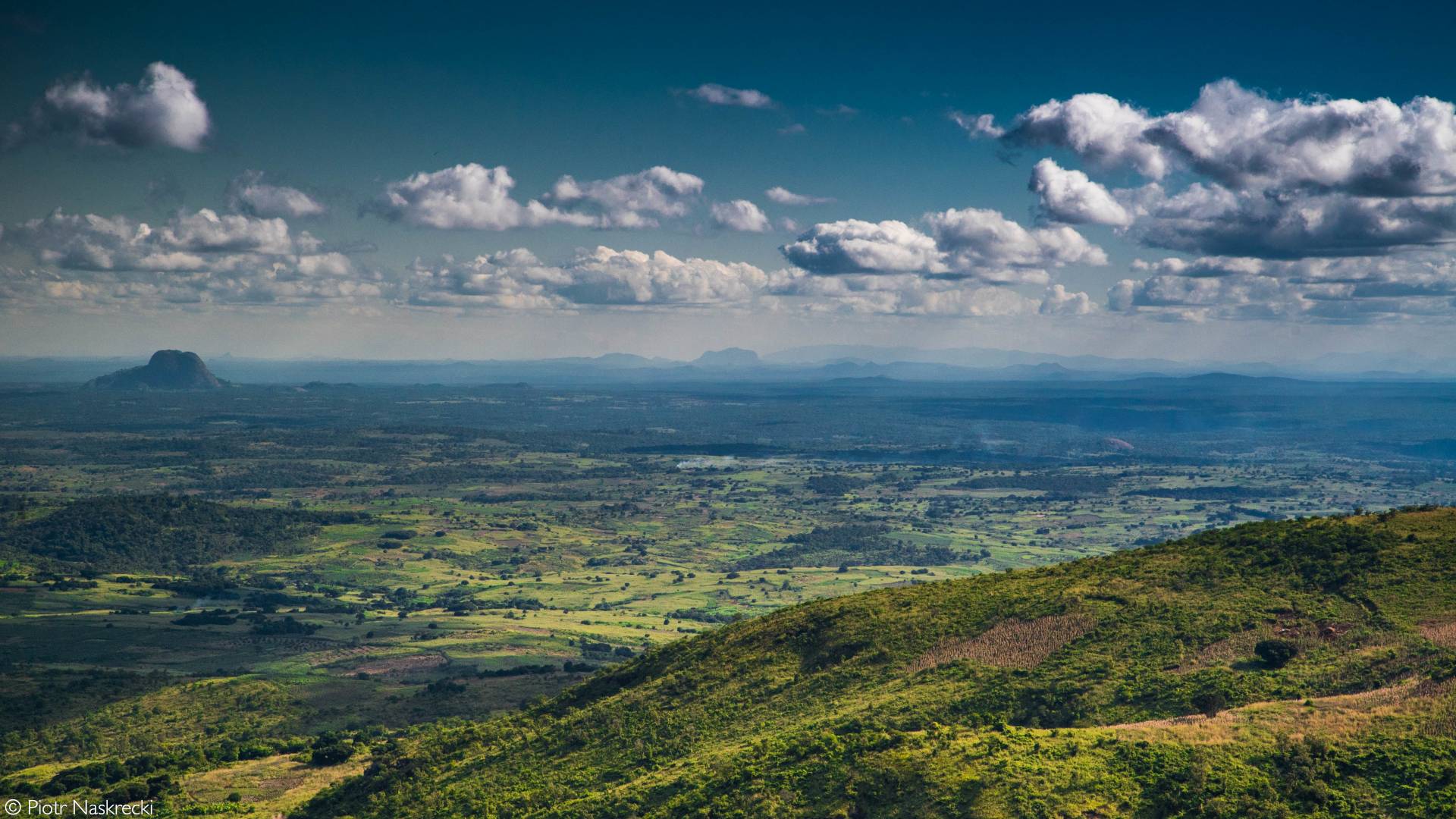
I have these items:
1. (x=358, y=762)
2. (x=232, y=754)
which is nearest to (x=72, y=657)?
(x=232, y=754)

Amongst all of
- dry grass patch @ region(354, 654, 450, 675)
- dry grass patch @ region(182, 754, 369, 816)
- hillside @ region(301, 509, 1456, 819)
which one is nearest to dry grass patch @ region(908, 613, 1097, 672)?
hillside @ region(301, 509, 1456, 819)

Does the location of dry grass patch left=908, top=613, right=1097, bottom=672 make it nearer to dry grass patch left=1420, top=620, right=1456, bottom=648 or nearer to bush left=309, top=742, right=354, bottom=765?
dry grass patch left=1420, top=620, right=1456, bottom=648

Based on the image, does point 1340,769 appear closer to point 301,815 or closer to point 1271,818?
point 1271,818

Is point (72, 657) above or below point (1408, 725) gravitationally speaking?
below

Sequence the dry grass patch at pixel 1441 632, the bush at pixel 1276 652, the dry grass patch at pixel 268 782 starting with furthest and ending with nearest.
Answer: the dry grass patch at pixel 268 782, the bush at pixel 1276 652, the dry grass patch at pixel 1441 632

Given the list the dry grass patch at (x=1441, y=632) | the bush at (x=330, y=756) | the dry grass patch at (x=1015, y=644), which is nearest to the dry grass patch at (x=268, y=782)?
the bush at (x=330, y=756)

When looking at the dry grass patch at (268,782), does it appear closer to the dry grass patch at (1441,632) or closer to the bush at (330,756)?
the bush at (330,756)

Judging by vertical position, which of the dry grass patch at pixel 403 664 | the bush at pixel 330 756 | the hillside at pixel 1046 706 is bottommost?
the dry grass patch at pixel 403 664
